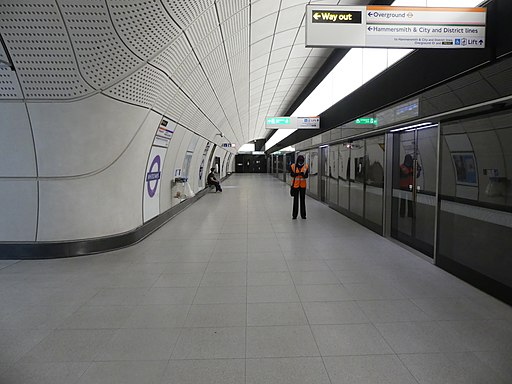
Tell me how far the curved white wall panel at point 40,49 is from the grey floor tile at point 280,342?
13.3ft

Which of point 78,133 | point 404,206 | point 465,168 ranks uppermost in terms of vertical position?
point 78,133

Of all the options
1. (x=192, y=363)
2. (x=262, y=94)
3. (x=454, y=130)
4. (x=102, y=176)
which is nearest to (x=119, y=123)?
(x=102, y=176)

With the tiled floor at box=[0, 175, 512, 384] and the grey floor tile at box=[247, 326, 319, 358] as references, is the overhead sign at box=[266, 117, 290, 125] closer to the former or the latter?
the tiled floor at box=[0, 175, 512, 384]

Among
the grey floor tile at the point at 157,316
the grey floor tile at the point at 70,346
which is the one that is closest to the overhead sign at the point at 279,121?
the grey floor tile at the point at 157,316

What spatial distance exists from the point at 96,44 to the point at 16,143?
7.30ft

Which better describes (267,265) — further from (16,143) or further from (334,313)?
(16,143)

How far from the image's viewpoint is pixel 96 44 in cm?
448

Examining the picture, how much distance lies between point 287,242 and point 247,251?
0.99 m

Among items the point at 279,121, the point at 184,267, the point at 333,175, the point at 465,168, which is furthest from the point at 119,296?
the point at 279,121

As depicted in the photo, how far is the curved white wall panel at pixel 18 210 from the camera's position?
5.64 metres

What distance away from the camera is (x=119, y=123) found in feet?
18.9

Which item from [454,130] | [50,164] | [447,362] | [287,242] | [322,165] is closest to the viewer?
[447,362]

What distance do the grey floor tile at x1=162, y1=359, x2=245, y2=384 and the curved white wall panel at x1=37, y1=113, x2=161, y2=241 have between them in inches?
155

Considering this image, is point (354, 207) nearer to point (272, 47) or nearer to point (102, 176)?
point (272, 47)
